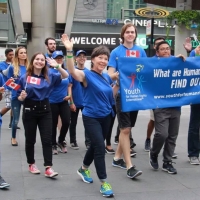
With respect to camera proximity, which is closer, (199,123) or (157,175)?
(157,175)

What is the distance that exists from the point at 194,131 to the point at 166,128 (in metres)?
0.90

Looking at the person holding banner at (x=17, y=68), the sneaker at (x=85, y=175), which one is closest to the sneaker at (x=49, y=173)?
the sneaker at (x=85, y=175)

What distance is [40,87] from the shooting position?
5.43 metres

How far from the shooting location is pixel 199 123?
6281 mm

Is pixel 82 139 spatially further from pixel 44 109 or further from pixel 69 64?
pixel 69 64

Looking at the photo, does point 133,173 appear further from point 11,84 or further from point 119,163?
point 11,84

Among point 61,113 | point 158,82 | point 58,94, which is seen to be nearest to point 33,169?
point 61,113

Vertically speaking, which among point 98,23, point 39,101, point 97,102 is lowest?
point 98,23

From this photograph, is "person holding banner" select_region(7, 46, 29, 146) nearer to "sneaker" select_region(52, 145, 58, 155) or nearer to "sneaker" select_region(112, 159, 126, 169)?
"sneaker" select_region(52, 145, 58, 155)

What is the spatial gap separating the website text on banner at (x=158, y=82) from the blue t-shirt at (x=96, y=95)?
0.47 m

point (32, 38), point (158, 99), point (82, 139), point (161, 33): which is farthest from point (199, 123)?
point (161, 33)

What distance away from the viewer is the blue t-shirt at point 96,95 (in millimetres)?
4801

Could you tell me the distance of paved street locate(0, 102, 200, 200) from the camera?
15.8ft

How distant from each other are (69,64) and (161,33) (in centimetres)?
3758
